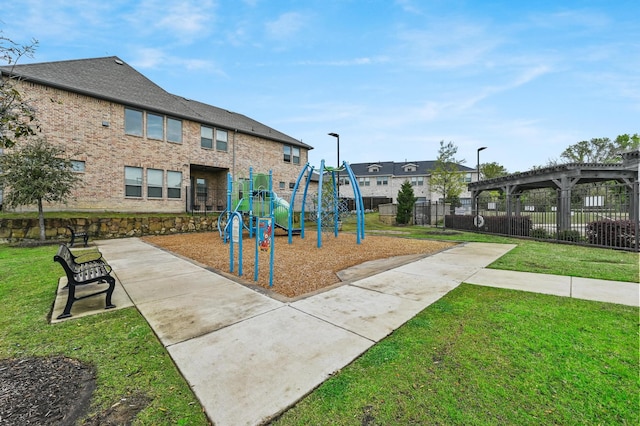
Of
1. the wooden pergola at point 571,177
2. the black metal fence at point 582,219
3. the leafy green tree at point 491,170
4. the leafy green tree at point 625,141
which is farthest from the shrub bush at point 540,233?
the leafy green tree at point 625,141

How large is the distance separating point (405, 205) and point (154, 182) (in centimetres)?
2045

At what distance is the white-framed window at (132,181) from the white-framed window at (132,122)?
7.58 feet

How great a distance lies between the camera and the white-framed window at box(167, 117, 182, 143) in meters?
19.2

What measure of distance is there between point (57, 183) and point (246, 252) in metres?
8.87

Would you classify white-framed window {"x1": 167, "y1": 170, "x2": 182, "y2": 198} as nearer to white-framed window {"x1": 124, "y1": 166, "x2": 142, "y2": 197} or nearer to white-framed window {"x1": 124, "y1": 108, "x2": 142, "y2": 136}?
white-framed window {"x1": 124, "y1": 166, "x2": 142, "y2": 197}

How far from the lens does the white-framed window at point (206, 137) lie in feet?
68.9

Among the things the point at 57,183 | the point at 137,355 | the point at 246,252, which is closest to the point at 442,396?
the point at 137,355

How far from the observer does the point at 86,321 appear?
12.9 feet

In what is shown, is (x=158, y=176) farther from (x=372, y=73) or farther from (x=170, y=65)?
(x=372, y=73)

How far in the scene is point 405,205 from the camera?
83.0ft

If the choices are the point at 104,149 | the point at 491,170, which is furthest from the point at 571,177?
the point at 491,170

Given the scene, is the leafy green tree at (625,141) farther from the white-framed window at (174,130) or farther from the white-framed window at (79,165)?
the white-framed window at (79,165)

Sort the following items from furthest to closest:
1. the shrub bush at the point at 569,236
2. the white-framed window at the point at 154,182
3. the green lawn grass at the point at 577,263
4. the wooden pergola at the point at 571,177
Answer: the white-framed window at the point at 154,182 < the wooden pergola at the point at 571,177 < the shrub bush at the point at 569,236 < the green lawn grass at the point at 577,263

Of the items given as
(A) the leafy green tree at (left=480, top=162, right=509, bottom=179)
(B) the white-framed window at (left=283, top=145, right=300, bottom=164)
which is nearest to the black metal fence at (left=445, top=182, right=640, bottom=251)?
(B) the white-framed window at (left=283, top=145, right=300, bottom=164)
